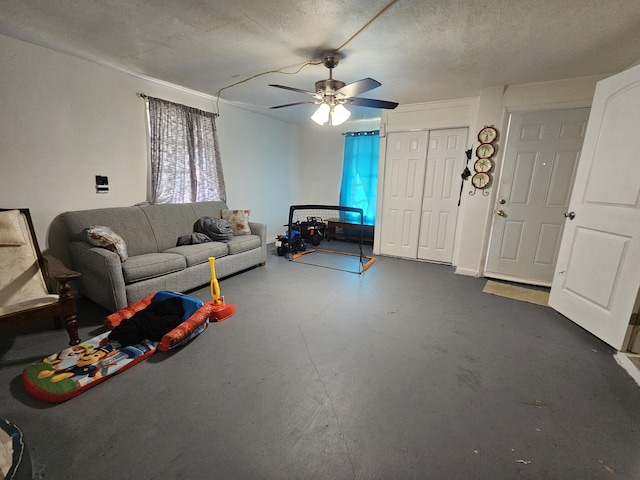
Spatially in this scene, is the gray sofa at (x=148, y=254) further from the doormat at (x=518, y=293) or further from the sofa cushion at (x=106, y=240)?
the doormat at (x=518, y=293)

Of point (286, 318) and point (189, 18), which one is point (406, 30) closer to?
point (189, 18)

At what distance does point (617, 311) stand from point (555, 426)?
128 cm

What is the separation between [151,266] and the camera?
247 cm

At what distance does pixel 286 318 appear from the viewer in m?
2.39

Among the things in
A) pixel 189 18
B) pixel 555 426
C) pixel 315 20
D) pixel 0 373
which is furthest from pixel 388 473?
pixel 189 18

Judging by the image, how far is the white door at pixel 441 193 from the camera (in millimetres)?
3805

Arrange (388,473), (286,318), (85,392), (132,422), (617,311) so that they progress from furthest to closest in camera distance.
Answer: (286,318) < (617,311) < (85,392) < (132,422) < (388,473)

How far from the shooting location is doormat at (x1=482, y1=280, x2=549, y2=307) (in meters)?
2.87

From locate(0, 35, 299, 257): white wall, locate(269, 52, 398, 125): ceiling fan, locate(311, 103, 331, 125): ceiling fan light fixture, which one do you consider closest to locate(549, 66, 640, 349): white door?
locate(269, 52, 398, 125): ceiling fan

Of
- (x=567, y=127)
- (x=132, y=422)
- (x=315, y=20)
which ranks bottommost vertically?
(x=132, y=422)

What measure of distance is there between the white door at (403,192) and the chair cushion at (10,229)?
13.6ft

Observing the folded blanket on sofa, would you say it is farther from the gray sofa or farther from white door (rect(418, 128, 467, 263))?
white door (rect(418, 128, 467, 263))

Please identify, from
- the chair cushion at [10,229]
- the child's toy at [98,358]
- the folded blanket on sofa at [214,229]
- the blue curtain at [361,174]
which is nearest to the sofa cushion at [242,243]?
the folded blanket on sofa at [214,229]

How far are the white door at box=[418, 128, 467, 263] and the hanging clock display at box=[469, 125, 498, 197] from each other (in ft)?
1.20
